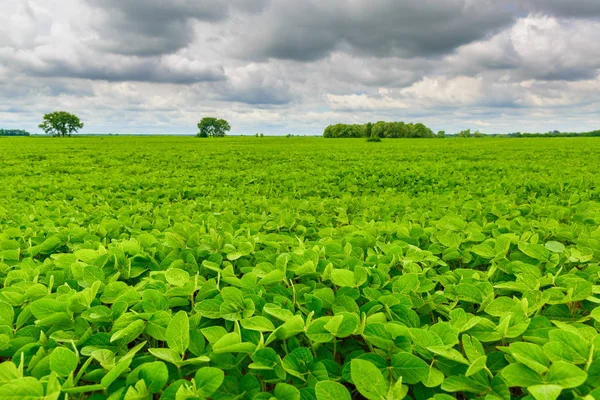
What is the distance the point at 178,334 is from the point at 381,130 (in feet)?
315

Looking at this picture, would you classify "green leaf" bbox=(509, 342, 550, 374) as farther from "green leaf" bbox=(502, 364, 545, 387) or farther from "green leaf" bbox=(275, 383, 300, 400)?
"green leaf" bbox=(275, 383, 300, 400)

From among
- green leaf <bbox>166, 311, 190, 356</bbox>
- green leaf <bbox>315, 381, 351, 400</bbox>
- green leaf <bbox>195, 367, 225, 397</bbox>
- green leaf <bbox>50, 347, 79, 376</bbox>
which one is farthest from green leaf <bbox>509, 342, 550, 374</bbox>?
green leaf <bbox>50, 347, 79, 376</bbox>

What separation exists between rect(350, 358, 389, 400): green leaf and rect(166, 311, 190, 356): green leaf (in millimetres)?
556

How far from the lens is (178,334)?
1.23 meters

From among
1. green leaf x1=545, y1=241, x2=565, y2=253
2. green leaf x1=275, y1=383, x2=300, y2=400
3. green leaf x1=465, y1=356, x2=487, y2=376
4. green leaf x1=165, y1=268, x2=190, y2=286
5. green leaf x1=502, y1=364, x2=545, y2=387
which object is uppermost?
green leaf x1=545, y1=241, x2=565, y2=253

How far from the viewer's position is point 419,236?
269cm

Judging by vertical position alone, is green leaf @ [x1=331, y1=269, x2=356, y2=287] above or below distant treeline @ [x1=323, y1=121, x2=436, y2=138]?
below

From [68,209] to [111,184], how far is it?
494 centimetres

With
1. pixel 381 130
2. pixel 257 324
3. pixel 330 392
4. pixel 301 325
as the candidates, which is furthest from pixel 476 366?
pixel 381 130

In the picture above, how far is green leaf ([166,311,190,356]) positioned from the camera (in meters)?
1.21

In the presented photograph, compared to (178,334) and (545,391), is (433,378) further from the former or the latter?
(178,334)

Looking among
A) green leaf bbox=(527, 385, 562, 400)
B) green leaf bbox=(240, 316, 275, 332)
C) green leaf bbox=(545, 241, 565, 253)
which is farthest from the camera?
green leaf bbox=(545, 241, 565, 253)

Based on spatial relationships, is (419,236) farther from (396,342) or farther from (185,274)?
(185,274)

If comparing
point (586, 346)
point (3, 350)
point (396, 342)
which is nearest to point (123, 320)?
point (3, 350)
